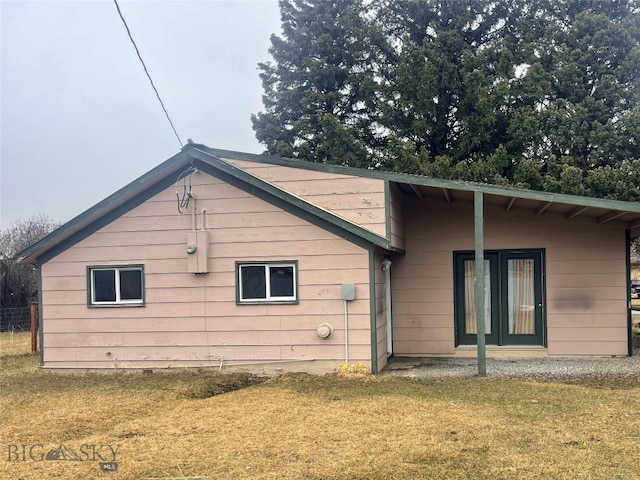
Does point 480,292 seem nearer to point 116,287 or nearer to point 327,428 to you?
point 327,428

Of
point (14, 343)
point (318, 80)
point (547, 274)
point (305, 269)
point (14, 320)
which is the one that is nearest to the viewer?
point (305, 269)

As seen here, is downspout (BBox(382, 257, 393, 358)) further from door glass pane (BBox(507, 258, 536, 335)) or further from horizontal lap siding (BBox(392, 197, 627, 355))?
door glass pane (BBox(507, 258, 536, 335))

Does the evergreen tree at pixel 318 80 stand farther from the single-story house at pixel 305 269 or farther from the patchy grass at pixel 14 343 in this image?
the single-story house at pixel 305 269

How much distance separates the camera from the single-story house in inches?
364

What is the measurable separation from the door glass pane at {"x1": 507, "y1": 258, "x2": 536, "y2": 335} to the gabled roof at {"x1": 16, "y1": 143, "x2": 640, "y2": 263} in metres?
1.14

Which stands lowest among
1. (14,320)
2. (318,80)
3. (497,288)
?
(14,320)

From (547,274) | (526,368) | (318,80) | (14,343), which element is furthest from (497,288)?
(318,80)

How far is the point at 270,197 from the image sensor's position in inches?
376

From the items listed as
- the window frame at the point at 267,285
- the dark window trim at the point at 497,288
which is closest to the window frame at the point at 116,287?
the window frame at the point at 267,285

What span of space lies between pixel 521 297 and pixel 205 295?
5.75m

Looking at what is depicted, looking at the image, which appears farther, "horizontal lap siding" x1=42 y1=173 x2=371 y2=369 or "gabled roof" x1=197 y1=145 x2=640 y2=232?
"horizontal lap siding" x1=42 y1=173 x2=371 y2=369

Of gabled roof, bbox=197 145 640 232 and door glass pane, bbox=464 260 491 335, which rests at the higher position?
gabled roof, bbox=197 145 640 232

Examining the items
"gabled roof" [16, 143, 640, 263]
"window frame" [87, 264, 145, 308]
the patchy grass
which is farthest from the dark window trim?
the patchy grass

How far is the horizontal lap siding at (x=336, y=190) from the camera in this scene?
9.52 m
